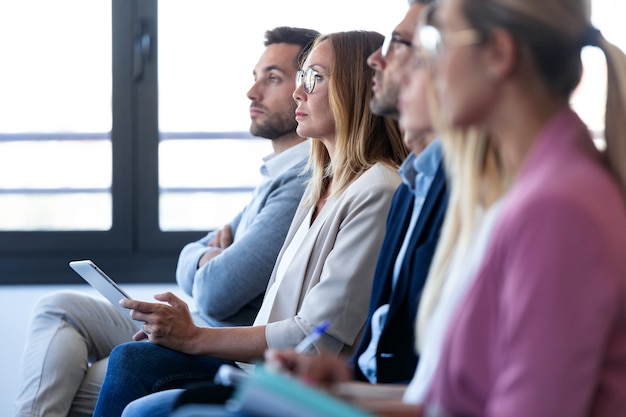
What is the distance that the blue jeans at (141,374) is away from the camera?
2029 millimetres

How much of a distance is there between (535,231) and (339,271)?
3.15 ft

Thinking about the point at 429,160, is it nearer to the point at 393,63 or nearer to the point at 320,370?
the point at 393,63

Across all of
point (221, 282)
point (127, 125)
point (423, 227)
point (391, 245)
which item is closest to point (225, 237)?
point (221, 282)

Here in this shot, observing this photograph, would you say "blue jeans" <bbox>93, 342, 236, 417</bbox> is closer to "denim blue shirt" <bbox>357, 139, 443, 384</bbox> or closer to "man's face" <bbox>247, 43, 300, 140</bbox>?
"denim blue shirt" <bbox>357, 139, 443, 384</bbox>

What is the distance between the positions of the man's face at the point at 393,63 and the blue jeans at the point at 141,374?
786mm

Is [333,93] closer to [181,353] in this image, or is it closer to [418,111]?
[181,353]

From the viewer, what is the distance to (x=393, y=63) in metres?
1.69

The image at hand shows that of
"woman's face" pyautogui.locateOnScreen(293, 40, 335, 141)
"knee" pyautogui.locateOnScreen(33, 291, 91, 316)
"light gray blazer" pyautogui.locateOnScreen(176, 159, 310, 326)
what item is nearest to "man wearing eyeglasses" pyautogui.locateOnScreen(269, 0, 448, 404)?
"woman's face" pyautogui.locateOnScreen(293, 40, 335, 141)

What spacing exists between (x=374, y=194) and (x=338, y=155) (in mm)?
235

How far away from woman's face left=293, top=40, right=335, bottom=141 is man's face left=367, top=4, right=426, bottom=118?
47 centimetres

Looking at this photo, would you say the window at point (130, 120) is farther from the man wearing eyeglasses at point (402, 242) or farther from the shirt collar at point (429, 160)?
the shirt collar at point (429, 160)

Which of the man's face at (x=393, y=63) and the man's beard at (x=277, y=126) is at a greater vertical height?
the man's face at (x=393, y=63)

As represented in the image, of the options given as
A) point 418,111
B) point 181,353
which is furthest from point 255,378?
point 181,353

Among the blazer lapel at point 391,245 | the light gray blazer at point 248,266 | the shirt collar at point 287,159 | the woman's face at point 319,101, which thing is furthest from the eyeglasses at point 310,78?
the blazer lapel at point 391,245
